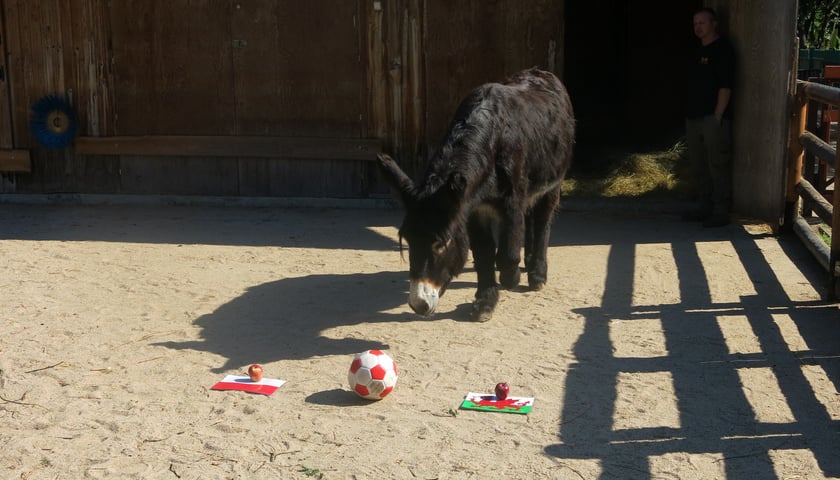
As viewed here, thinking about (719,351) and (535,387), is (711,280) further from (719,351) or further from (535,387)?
(535,387)

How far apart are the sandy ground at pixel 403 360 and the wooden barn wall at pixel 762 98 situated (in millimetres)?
440

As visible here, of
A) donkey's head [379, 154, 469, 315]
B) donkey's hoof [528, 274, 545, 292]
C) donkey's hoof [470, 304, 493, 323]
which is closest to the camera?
donkey's head [379, 154, 469, 315]

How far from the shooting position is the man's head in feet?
27.5

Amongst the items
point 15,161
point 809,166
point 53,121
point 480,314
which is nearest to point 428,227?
point 480,314

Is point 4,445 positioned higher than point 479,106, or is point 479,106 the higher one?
point 479,106

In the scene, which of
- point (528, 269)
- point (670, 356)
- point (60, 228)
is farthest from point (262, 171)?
point (670, 356)

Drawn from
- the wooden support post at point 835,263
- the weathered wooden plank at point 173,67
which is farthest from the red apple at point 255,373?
the weathered wooden plank at point 173,67

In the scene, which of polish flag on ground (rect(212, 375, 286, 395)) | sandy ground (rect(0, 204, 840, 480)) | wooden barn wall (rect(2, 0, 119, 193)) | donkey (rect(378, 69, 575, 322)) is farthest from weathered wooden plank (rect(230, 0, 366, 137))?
polish flag on ground (rect(212, 375, 286, 395))

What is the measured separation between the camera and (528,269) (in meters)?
6.74

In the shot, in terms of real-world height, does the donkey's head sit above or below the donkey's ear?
below

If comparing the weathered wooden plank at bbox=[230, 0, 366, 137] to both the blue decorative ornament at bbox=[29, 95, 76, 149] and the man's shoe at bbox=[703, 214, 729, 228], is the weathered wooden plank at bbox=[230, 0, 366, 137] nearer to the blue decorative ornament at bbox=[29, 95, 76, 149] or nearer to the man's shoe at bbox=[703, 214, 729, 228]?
the blue decorative ornament at bbox=[29, 95, 76, 149]

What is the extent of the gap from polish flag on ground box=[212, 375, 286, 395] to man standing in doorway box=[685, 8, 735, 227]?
5033 millimetres

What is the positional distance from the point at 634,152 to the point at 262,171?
4.71m

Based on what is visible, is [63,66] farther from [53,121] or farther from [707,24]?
[707,24]
